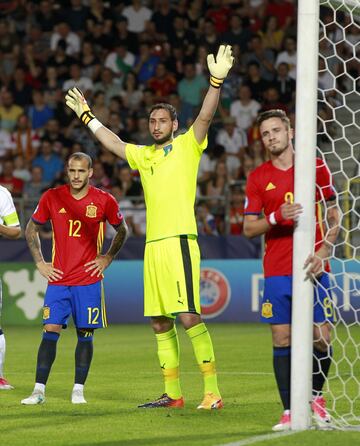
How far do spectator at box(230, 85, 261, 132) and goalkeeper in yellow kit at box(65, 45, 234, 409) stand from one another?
482 inches

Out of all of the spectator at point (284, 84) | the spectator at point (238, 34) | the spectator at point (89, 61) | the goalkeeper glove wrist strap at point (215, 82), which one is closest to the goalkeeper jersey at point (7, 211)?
the goalkeeper glove wrist strap at point (215, 82)

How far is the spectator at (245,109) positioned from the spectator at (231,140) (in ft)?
0.60

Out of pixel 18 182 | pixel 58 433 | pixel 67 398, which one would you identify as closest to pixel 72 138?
pixel 18 182

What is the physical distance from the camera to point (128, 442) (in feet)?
21.6

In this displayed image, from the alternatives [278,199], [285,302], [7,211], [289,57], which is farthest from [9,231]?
[289,57]

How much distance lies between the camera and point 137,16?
23047 millimetres

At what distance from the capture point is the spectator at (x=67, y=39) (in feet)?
75.7

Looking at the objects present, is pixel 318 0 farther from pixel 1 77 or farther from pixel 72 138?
pixel 1 77

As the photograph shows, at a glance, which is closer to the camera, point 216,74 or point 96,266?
point 216,74

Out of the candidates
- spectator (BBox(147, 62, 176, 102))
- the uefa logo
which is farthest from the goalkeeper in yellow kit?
spectator (BBox(147, 62, 176, 102))

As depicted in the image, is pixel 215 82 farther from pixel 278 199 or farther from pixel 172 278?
pixel 172 278

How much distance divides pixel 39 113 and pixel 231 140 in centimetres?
406

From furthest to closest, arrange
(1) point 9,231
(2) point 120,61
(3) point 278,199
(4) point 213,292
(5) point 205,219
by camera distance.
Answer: (2) point 120,61 < (5) point 205,219 < (4) point 213,292 < (1) point 9,231 < (3) point 278,199

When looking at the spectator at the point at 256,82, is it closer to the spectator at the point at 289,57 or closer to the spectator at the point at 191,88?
the spectator at the point at 289,57
